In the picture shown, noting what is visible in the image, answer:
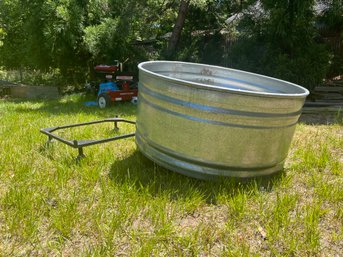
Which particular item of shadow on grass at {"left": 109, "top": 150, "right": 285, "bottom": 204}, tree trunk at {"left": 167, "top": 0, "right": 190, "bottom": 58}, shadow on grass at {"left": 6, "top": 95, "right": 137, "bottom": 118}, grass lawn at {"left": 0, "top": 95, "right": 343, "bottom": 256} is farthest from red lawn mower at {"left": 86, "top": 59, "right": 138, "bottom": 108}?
shadow on grass at {"left": 109, "top": 150, "right": 285, "bottom": 204}

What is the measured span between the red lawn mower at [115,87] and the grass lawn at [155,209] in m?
5.19

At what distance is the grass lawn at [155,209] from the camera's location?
196cm

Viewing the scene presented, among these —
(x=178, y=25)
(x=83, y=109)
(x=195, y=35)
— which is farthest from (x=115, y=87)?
(x=195, y=35)

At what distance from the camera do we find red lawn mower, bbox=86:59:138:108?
8492mm

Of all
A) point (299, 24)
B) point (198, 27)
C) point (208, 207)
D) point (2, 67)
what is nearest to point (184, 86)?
point (208, 207)

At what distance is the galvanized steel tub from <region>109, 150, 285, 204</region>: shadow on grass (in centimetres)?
10

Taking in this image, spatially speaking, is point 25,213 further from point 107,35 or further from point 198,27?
point 198,27

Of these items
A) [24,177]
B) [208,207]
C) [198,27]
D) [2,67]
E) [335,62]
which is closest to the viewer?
[208,207]

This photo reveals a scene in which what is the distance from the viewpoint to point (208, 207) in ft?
7.92

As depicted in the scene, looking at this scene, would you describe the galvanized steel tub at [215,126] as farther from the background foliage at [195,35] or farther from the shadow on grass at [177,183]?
the background foliage at [195,35]

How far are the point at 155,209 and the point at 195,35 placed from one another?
10266mm

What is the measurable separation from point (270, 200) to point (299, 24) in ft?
22.6

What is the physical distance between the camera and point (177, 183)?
272cm

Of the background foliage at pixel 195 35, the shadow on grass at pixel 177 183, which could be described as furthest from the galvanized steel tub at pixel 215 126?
the background foliage at pixel 195 35
